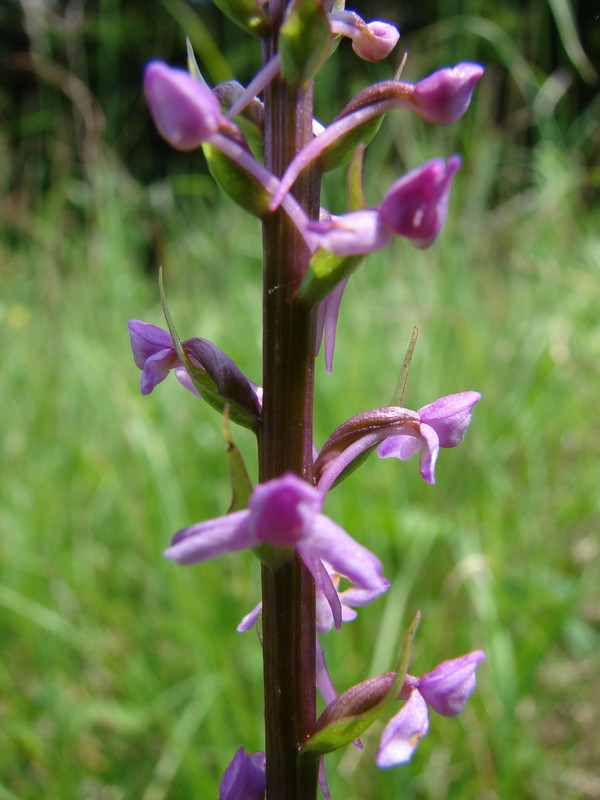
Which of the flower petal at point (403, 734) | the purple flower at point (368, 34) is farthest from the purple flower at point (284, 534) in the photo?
the purple flower at point (368, 34)

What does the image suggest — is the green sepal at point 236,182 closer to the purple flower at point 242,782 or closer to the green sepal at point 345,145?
the green sepal at point 345,145

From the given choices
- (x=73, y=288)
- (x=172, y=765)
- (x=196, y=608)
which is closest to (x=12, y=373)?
(x=73, y=288)

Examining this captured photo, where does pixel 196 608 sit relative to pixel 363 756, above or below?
above

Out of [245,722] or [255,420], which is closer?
[255,420]

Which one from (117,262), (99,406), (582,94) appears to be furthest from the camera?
(582,94)

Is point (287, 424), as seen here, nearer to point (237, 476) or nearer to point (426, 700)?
point (237, 476)

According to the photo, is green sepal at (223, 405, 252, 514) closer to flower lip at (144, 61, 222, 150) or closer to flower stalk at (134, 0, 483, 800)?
flower stalk at (134, 0, 483, 800)

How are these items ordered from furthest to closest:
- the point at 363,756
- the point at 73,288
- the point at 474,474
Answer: the point at 73,288 → the point at 474,474 → the point at 363,756

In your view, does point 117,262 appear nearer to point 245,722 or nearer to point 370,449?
point 245,722

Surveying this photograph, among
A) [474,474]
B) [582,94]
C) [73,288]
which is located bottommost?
[474,474]
